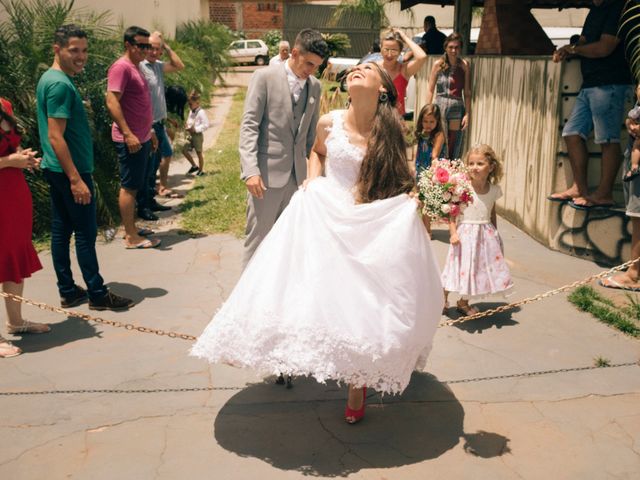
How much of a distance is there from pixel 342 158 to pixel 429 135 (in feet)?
12.3

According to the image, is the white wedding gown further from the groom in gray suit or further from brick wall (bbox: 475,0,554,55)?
brick wall (bbox: 475,0,554,55)

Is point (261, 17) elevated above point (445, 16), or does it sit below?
above

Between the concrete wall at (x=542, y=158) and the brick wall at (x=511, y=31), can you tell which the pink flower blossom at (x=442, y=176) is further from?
the brick wall at (x=511, y=31)

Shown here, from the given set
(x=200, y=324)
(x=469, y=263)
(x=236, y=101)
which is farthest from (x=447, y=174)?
(x=236, y=101)

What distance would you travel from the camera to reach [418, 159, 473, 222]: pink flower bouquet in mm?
3992

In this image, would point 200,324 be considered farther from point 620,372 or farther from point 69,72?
point 620,372

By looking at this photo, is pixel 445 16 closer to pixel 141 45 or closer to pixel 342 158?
pixel 141 45

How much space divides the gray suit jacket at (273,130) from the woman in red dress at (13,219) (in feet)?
5.15

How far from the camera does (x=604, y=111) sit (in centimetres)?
702

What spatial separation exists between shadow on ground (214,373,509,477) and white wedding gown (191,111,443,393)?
0.37 metres

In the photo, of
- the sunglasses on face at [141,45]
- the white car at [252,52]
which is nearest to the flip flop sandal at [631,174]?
the sunglasses on face at [141,45]

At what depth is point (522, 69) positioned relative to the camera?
8.55 meters

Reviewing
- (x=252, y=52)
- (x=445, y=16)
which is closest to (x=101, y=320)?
(x=445, y=16)

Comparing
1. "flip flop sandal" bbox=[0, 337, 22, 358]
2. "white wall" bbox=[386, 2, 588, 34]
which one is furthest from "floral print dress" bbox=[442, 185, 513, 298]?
"white wall" bbox=[386, 2, 588, 34]
